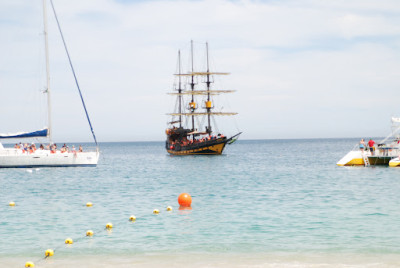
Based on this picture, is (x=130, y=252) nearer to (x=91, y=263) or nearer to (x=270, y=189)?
(x=91, y=263)

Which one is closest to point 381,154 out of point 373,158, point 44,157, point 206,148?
point 373,158

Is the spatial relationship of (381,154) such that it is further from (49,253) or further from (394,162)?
(49,253)

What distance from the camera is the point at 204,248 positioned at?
16156mm

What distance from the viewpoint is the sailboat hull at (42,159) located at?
52938 millimetres

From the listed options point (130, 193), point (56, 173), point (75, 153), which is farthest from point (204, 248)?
point (75, 153)

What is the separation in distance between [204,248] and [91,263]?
12.4 feet

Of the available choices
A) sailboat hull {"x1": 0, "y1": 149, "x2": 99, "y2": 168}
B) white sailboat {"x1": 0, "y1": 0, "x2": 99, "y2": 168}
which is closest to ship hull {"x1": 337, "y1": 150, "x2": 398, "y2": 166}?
white sailboat {"x1": 0, "y1": 0, "x2": 99, "y2": 168}

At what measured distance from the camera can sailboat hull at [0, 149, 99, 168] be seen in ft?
174

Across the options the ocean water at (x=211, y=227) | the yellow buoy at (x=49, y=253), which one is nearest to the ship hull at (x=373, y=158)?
the ocean water at (x=211, y=227)

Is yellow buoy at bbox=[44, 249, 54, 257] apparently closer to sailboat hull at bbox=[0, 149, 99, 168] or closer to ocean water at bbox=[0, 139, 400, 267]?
ocean water at bbox=[0, 139, 400, 267]

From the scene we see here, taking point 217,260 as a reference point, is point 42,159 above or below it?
above

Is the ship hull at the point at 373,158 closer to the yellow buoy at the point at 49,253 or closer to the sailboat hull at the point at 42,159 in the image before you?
the sailboat hull at the point at 42,159

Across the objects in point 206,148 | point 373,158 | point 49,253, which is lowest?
point 49,253

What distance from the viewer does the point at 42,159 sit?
52.9 metres
